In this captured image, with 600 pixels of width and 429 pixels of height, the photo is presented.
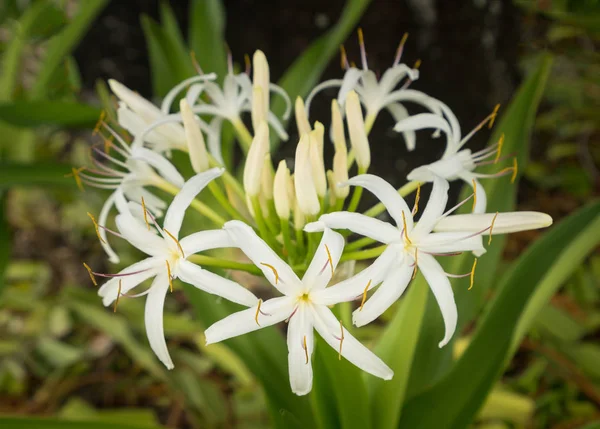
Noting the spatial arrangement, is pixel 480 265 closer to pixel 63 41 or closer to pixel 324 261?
pixel 324 261

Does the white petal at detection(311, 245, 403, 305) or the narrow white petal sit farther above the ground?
the narrow white petal

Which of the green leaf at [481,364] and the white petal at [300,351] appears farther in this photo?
the green leaf at [481,364]

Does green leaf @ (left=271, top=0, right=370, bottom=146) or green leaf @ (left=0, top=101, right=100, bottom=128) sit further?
green leaf @ (left=271, top=0, right=370, bottom=146)

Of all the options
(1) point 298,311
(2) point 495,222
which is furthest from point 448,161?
(1) point 298,311

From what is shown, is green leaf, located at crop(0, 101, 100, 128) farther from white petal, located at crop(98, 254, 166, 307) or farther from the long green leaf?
the long green leaf

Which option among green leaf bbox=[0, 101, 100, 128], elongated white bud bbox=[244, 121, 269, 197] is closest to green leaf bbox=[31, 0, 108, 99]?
green leaf bbox=[0, 101, 100, 128]

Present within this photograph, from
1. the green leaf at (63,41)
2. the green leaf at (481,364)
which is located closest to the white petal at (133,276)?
the green leaf at (481,364)

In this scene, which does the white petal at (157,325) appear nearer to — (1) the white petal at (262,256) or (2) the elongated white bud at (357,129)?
(1) the white petal at (262,256)
